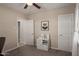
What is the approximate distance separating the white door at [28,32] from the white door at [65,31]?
202cm

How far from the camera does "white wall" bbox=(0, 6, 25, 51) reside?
388 cm

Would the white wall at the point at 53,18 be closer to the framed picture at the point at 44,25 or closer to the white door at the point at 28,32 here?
the framed picture at the point at 44,25

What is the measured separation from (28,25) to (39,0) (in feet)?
15.7

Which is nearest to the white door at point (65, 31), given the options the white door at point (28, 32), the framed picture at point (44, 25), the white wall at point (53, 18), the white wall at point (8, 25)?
the white wall at point (53, 18)

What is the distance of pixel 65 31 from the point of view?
168 inches

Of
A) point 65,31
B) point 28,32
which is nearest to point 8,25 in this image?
point 28,32

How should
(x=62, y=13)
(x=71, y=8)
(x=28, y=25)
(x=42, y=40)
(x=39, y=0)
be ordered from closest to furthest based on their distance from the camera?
(x=39, y=0) → (x=71, y=8) → (x=62, y=13) → (x=42, y=40) → (x=28, y=25)

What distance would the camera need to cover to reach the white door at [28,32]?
5.66m

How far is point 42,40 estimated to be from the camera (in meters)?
4.72

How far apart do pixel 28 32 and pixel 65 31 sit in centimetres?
267

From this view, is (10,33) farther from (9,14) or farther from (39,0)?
(39,0)

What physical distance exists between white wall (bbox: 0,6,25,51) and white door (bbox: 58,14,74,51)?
8.40ft

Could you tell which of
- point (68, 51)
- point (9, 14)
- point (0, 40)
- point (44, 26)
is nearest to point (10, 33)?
point (9, 14)

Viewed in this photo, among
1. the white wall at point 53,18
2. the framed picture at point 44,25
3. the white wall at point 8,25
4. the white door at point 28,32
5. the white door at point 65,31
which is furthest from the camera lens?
the white door at point 28,32
